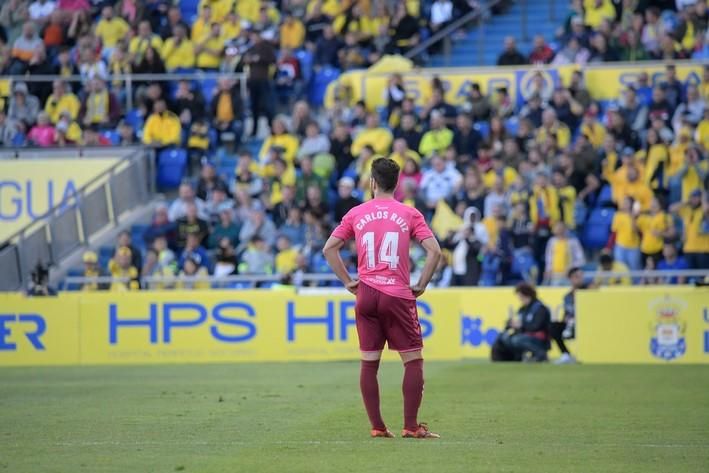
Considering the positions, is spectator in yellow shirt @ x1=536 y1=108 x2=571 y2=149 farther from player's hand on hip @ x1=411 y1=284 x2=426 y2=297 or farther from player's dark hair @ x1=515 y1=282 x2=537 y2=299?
player's hand on hip @ x1=411 y1=284 x2=426 y2=297

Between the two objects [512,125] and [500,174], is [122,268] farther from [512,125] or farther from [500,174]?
[512,125]

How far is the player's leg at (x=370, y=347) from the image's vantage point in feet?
36.1

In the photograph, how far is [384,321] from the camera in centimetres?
1109

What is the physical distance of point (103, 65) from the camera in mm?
32062

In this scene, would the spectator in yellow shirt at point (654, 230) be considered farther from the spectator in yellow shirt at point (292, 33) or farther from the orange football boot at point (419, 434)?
the orange football boot at point (419, 434)

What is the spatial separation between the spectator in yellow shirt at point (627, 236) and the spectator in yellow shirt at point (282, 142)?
694 cm

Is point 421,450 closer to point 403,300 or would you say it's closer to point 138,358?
point 403,300

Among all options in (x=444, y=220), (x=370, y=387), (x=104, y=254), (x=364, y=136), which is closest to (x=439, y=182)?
(x=444, y=220)

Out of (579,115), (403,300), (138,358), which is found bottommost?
(138,358)

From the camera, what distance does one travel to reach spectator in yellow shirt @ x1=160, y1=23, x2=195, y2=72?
31984 millimetres

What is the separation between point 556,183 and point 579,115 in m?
2.53

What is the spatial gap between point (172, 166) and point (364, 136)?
4442mm

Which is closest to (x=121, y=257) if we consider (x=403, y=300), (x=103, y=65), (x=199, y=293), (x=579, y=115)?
(x=199, y=293)

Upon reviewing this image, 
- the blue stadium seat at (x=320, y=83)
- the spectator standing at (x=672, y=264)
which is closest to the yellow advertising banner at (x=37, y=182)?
Result: the blue stadium seat at (x=320, y=83)
